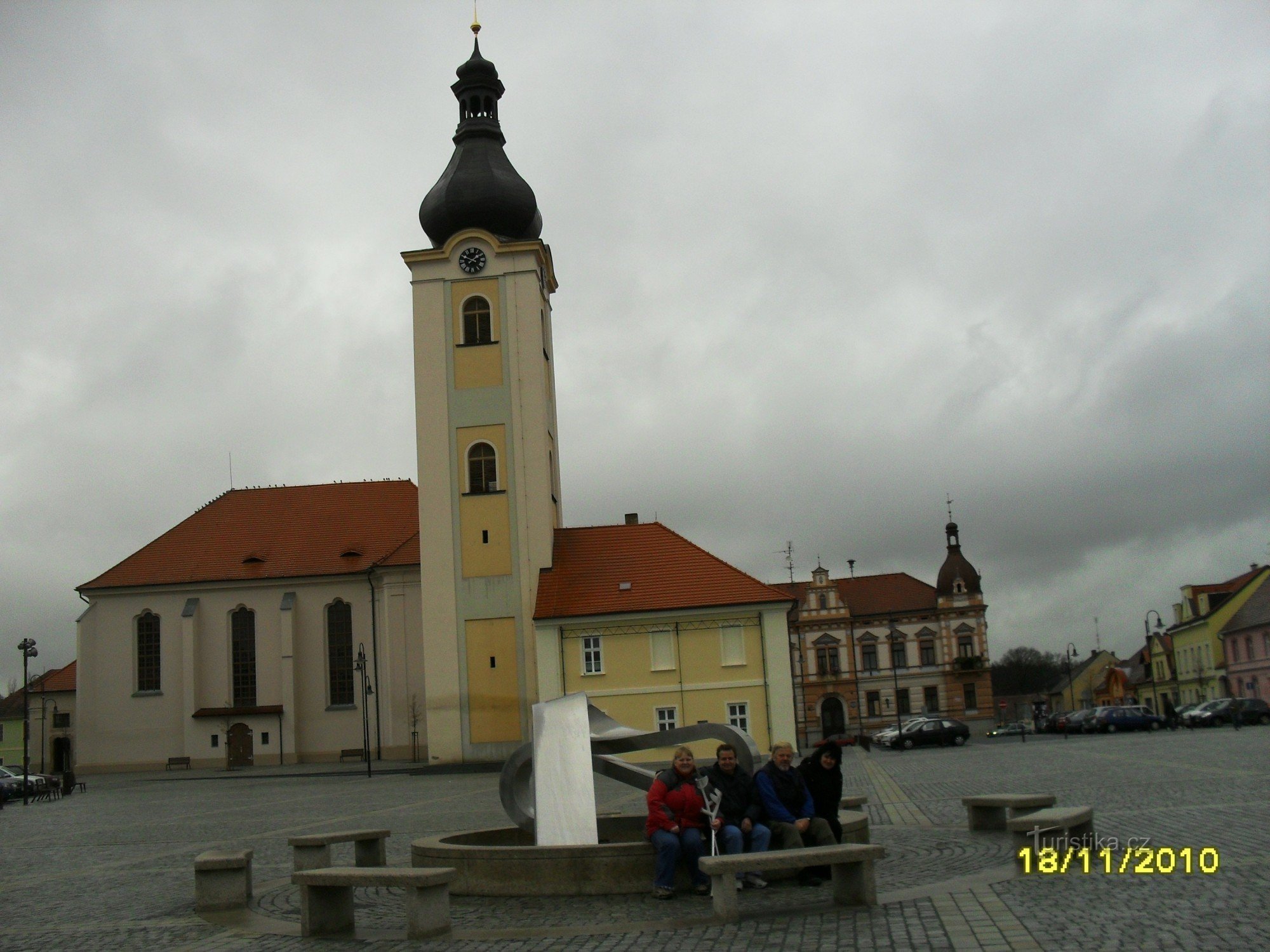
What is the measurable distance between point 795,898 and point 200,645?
49.4 meters

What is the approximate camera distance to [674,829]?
10969 mm

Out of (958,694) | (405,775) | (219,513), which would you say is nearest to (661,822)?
(405,775)

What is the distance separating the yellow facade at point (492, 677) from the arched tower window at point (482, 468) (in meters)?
4.72

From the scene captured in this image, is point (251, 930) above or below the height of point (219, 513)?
below

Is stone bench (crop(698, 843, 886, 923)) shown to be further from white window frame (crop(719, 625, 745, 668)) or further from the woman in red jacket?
white window frame (crop(719, 625, 745, 668))

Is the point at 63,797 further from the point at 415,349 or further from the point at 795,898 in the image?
the point at 795,898

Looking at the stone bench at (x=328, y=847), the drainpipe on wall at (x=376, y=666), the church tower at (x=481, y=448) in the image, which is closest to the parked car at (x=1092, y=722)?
the church tower at (x=481, y=448)

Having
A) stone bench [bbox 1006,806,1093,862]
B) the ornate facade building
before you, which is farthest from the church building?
the ornate facade building

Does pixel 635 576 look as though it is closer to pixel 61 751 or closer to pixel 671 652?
pixel 671 652

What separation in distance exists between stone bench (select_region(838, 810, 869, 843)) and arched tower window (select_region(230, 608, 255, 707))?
45.7 meters

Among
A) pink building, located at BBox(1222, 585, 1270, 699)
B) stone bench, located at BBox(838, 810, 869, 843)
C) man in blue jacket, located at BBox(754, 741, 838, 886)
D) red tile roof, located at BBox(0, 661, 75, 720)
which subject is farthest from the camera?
red tile roof, located at BBox(0, 661, 75, 720)

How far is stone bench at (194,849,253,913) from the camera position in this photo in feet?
38.7

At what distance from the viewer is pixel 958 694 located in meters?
85.9

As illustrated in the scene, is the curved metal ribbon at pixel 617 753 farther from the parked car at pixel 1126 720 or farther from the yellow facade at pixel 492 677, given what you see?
the parked car at pixel 1126 720
